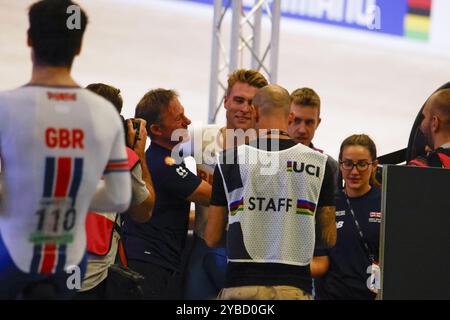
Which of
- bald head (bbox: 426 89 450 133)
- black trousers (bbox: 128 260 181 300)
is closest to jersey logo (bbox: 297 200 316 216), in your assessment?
black trousers (bbox: 128 260 181 300)

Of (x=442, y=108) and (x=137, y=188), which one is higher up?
(x=442, y=108)

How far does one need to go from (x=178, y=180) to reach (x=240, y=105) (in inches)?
21.7

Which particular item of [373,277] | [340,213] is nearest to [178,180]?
[340,213]

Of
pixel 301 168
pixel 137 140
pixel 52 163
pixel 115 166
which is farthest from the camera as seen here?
pixel 137 140

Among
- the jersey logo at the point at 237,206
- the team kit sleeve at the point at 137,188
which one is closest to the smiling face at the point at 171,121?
the team kit sleeve at the point at 137,188

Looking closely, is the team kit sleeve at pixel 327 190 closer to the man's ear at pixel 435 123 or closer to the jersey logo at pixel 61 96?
the man's ear at pixel 435 123

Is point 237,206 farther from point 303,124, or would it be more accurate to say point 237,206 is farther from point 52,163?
point 303,124

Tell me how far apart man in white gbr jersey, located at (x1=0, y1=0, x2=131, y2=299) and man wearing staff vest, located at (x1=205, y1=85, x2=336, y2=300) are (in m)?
0.55

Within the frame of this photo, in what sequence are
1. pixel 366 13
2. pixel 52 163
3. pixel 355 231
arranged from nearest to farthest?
pixel 52 163 < pixel 355 231 < pixel 366 13

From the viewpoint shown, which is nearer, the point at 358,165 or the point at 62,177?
the point at 62,177

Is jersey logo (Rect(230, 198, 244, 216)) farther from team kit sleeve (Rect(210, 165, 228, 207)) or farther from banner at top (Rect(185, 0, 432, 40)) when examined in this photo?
banner at top (Rect(185, 0, 432, 40))

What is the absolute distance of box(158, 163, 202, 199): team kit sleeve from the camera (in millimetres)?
3572

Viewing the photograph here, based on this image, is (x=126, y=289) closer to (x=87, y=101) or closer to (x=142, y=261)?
(x=142, y=261)

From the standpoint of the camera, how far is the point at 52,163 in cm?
245
